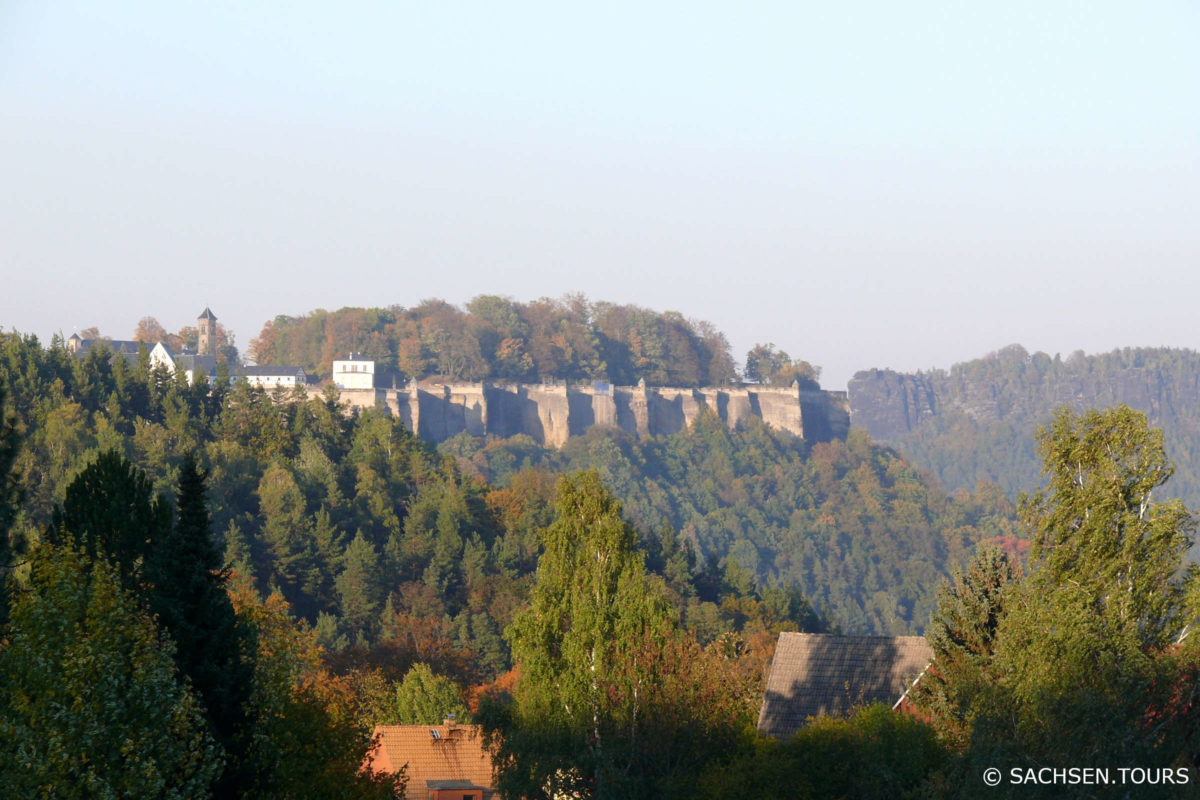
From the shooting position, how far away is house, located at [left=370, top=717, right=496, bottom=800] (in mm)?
39094

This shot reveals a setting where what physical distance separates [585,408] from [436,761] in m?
111

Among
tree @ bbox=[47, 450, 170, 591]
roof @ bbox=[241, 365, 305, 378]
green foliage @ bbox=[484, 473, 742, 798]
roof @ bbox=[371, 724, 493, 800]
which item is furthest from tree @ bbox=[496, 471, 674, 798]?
roof @ bbox=[241, 365, 305, 378]

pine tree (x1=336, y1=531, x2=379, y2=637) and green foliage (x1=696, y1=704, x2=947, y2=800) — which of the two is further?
pine tree (x1=336, y1=531, x2=379, y2=637)

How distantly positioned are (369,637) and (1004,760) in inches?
1982

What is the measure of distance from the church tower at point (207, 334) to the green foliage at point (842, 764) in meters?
118

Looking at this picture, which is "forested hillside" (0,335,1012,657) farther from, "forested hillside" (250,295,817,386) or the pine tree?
"forested hillside" (250,295,817,386)

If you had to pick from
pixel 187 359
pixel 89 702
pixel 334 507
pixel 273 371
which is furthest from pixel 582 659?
pixel 187 359

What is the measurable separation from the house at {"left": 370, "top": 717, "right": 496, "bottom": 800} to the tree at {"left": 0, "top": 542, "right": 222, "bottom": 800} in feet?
58.8

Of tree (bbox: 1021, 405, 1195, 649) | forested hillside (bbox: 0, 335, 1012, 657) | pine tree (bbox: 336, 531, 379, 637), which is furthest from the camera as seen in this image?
pine tree (bbox: 336, 531, 379, 637)

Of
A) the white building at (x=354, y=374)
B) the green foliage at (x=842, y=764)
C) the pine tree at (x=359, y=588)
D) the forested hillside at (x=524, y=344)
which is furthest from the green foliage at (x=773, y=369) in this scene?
the green foliage at (x=842, y=764)

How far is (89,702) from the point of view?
794 inches

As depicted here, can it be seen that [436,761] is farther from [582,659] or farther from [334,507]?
[334,507]

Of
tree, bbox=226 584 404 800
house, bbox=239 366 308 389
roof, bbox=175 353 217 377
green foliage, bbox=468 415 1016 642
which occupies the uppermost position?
roof, bbox=175 353 217 377

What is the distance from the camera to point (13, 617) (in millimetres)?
20797
